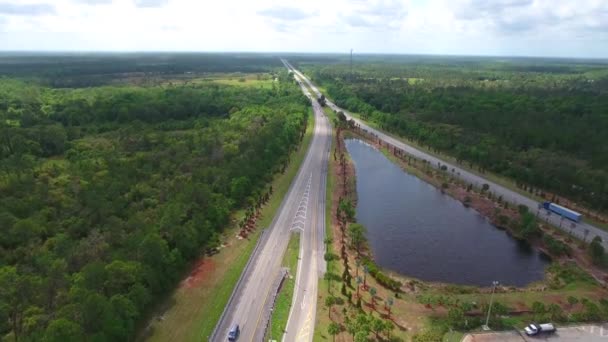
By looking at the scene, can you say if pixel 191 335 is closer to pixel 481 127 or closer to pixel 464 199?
pixel 464 199

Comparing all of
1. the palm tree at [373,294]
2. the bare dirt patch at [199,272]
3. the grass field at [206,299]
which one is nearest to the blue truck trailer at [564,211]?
the palm tree at [373,294]

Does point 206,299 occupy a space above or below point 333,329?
below

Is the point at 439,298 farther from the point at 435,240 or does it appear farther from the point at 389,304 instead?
the point at 435,240

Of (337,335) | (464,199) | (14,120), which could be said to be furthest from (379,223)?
(14,120)

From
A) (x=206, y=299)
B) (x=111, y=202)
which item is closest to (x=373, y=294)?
(x=206, y=299)

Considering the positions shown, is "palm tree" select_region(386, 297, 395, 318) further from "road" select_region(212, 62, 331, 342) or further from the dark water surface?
the dark water surface
